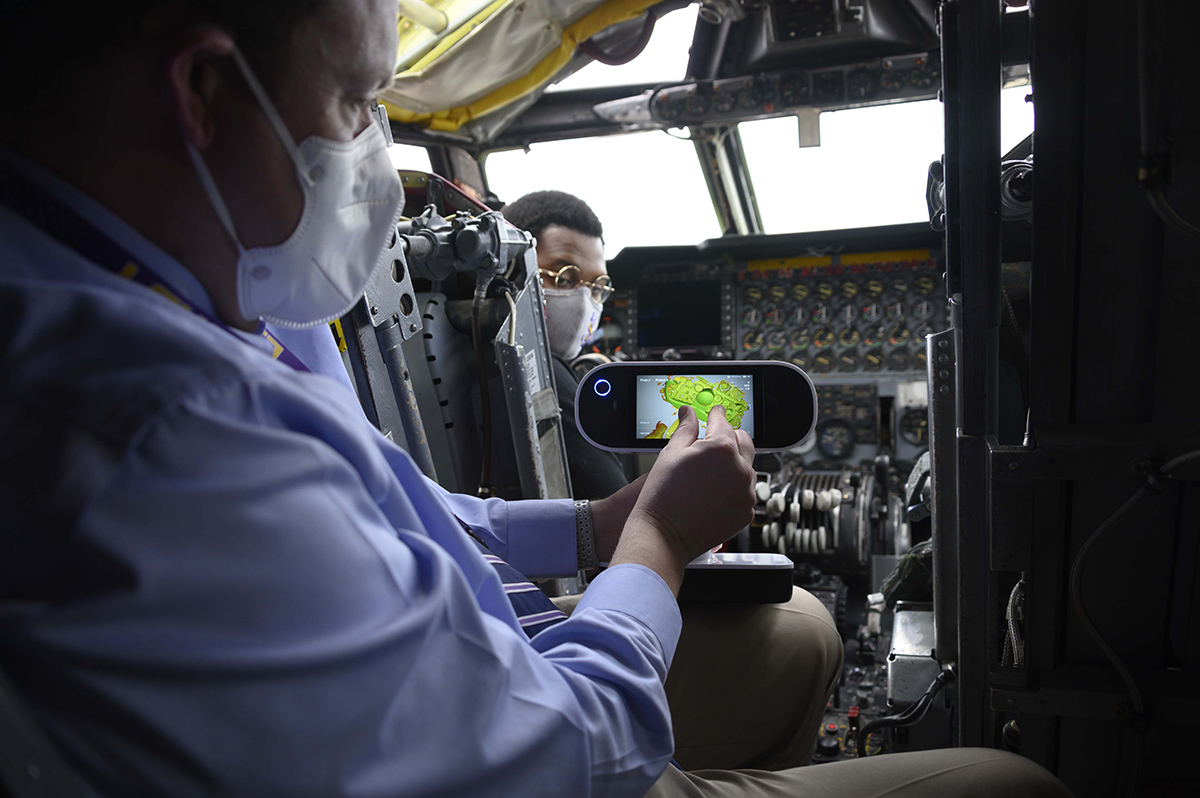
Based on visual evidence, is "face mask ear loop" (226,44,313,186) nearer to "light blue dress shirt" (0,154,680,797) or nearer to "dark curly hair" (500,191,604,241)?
"light blue dress shirt" (0,154,680,797)

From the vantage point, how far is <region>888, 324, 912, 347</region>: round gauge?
450cm

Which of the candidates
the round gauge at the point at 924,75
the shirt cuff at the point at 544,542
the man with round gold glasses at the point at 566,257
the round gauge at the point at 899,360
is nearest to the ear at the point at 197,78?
the shirt cuff at the point at 544,542

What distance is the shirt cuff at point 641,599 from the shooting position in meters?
0.76

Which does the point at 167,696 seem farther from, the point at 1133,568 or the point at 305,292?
the point at 1133,568

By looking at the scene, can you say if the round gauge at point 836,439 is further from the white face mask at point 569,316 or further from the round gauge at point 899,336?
the white face mask at point 569,316

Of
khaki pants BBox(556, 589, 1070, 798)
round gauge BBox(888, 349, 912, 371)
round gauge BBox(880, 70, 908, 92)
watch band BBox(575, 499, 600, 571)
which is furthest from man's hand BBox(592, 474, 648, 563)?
round gauge BBox(888, 349, 912, 371)

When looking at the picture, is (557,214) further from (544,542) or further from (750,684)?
(750,684)

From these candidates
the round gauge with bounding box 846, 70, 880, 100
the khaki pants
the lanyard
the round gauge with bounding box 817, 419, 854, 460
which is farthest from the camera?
the round gauge with bounding box 817, 419, 854, 460

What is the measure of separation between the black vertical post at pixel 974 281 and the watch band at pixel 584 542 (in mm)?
637

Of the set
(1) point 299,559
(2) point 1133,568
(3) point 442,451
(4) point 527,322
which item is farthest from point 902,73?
(1) point 299,559

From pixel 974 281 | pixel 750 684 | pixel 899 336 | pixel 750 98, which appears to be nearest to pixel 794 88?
pixel 750 98

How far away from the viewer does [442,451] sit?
2611mm

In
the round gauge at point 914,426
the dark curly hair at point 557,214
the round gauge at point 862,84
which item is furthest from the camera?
the round gauge at point 914,426

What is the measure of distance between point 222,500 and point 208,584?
5 centimetres
